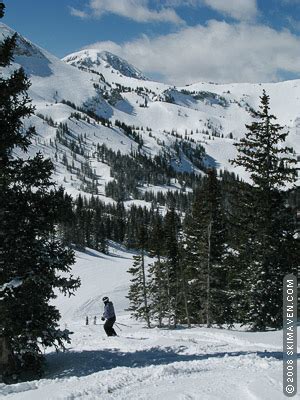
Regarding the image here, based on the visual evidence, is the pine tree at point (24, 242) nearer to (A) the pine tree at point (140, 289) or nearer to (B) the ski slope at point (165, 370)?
(B) the ski slope at point (165, 370)

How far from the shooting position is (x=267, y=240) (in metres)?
21.6

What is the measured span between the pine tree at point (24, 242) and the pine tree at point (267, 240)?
11504 mm

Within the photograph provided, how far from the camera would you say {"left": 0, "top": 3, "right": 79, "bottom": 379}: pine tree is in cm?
1223

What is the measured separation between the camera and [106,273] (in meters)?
85.9

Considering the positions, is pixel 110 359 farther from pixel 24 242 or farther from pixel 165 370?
pixel 24 242

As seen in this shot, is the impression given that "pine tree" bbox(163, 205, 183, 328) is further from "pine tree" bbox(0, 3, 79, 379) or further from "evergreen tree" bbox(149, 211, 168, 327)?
"pine tree" bbox(0, 3, 79, 379)

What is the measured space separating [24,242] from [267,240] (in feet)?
42.8

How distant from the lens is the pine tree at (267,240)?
21.6 m

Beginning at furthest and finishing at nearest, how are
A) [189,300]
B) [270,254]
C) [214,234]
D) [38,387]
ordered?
[189,300] → [214,234] → [270,254] → [38,387]

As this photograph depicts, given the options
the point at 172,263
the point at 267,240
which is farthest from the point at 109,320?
the point at 172,263

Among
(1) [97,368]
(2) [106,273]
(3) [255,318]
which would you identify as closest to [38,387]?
(1) [97,368]

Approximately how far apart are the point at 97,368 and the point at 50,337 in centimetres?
171

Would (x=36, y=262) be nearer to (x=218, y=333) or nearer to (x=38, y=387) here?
(x=38, y=387)

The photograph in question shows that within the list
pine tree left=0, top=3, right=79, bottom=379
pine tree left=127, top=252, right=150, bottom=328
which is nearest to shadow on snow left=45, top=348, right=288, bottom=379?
pine tree left=0, top=3, right=79, bottom=379
